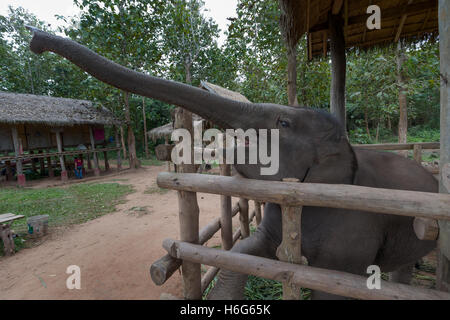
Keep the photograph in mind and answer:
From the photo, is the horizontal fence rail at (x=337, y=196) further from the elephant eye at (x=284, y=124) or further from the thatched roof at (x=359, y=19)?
the thatched roof at (x=359, y=19)

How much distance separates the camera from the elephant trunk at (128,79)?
1559mm

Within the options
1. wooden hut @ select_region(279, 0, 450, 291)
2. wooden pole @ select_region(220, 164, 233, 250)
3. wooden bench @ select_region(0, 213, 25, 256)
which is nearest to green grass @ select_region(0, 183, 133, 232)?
wooden bench @ select_region(0, 213, 25, 256)

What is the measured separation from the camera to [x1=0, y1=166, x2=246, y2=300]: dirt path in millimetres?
3066

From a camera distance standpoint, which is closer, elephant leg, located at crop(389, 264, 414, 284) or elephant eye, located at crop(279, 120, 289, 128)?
elephant eye, located at crop(279, 120, 289, 128)

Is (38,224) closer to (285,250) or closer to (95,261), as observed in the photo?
(95,261)

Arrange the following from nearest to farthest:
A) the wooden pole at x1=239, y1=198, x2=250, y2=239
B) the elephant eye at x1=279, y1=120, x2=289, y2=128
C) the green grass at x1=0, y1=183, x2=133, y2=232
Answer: the elephant eye at x1=279, y1=120, x2=289, y2=128
the wooden pole at x1=239, y1=198, x2=250, y2=239
the green grass at x1=0, y1=183, x2=133, y2=232

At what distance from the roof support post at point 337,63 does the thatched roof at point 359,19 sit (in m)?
0.16

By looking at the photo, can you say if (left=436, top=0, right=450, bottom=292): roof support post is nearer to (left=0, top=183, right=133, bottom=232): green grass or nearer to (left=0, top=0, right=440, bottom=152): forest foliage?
(left=0, top=0, right=440, bottom=152): forest foliage

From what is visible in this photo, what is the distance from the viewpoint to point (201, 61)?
52.8 ft

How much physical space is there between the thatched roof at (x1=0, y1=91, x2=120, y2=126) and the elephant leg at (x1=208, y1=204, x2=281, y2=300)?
1156 cm

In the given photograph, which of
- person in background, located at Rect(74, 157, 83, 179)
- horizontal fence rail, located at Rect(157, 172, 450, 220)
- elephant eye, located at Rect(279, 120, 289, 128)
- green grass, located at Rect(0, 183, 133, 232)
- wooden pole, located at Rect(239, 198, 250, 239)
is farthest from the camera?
person in background, located at Rect(74, 157, 83, 179)

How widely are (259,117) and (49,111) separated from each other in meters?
12.7

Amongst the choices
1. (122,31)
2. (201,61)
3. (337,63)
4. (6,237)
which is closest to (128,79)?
(337,63)
